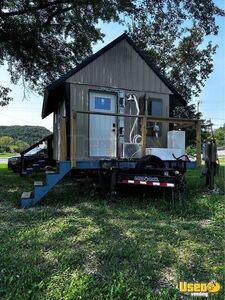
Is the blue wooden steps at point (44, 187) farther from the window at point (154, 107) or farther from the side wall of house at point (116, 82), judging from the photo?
the window at point (154, 107)

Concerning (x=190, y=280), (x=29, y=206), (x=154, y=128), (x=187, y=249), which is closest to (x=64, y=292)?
(x=190, y=280)

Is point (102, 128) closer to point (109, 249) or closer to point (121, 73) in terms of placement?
point (121, 73)

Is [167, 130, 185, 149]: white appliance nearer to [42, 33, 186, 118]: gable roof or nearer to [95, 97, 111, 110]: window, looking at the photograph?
[42, 33, 186, 118]: gable roof

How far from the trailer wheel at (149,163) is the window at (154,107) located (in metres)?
2.01

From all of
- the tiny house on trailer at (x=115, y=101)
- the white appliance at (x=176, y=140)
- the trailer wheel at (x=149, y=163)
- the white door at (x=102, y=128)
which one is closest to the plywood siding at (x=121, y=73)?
the tiny house on trailer at (x=115, y=101)

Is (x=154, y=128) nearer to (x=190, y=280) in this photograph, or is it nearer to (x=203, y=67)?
(x=190, y=280)

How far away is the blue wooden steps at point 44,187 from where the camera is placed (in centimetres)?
807

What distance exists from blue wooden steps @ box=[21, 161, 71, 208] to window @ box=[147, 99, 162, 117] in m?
3.39

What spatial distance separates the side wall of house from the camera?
9727 mm

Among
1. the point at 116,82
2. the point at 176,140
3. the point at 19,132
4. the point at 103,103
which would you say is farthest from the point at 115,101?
the point at 19,132

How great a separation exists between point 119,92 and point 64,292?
286 inches

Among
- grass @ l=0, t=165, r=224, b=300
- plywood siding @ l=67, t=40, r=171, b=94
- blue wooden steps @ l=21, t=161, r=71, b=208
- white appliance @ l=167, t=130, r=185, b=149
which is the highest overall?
plywood siding @ l=67, t=40, r=171, b=94

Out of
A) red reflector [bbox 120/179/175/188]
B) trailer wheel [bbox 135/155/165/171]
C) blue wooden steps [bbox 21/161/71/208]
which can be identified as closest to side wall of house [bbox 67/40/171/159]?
A: blue wooden steps [bbox 21/161/71/208]

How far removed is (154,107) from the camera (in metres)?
10.6
